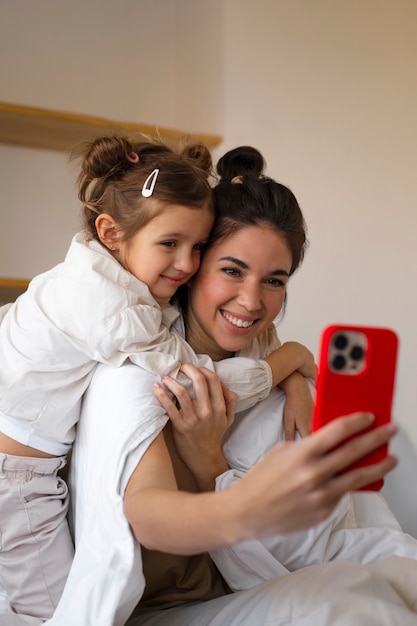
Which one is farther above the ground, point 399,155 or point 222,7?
point 222,7

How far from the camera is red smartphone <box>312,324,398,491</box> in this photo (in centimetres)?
82

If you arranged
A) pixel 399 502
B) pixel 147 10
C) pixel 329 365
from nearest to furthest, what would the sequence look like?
pixel 329 365 → pixel 399 502 → pixel 147 10

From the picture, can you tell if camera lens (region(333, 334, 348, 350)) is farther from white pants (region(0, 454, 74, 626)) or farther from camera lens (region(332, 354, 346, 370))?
white pants (region(0, 454, 74, 626))

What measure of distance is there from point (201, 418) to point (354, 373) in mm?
450

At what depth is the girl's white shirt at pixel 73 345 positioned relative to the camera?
1.20m

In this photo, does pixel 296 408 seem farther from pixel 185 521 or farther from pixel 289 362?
pixel 185 521

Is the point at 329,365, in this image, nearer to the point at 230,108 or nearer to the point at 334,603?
the point at 334,603

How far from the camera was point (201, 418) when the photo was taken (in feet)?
4.05

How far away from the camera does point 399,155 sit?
262 cm

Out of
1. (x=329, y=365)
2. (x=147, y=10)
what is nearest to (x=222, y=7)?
(x=147, y=10)

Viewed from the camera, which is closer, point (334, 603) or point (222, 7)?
point (334, 603)

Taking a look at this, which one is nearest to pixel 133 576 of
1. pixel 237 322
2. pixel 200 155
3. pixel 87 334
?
pixel 87 334

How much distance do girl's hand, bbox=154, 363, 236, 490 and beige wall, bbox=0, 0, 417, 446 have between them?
133cm

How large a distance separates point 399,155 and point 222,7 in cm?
76
